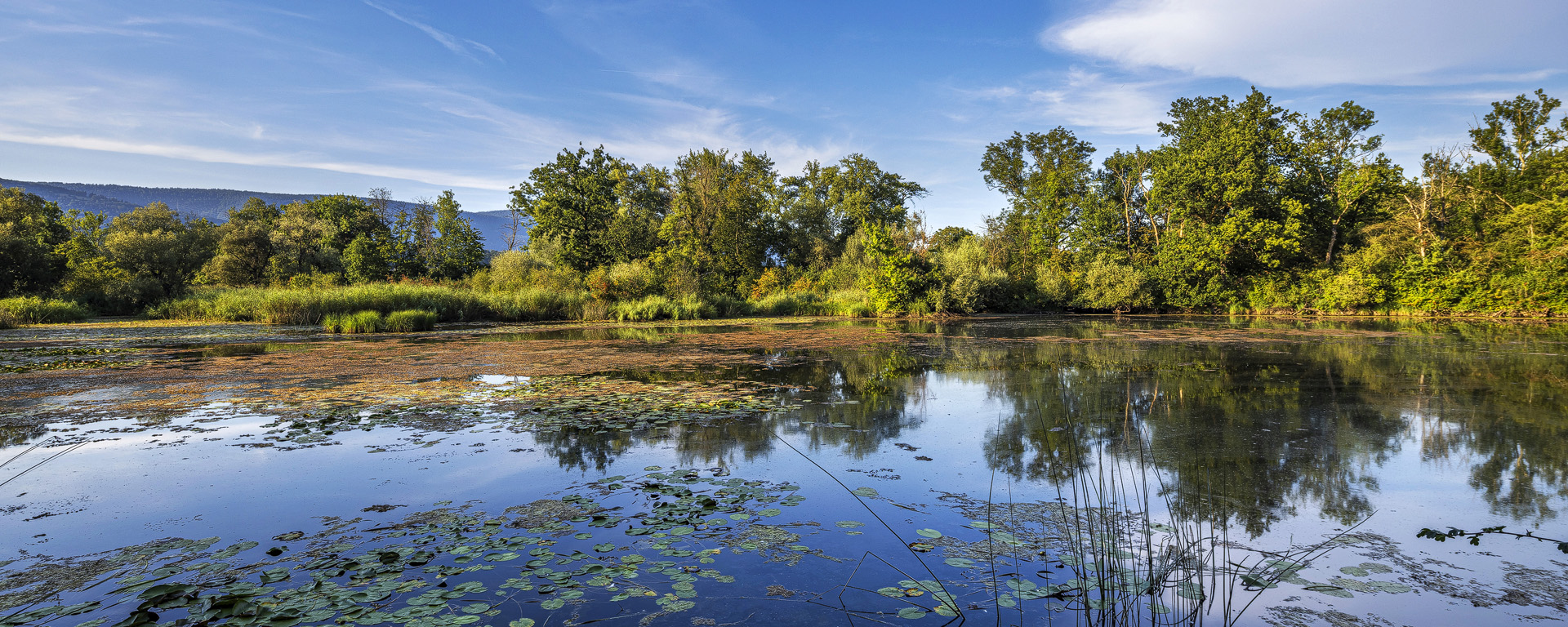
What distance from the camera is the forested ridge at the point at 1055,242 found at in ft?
73.2

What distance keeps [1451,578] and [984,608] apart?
1931 mm

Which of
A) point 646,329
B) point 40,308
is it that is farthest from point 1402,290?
point 40,308

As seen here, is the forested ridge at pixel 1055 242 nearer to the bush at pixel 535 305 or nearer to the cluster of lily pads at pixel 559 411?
the bush at pixel 535 305

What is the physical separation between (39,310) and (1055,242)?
3733cm

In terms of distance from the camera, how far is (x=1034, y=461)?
437 centimetres

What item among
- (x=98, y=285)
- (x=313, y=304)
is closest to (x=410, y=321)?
(x=313, y=304)

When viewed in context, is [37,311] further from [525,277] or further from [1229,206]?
[1229,206]

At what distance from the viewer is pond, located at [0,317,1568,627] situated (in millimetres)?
2365

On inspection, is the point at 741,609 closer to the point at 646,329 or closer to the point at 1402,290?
the point at 646,329

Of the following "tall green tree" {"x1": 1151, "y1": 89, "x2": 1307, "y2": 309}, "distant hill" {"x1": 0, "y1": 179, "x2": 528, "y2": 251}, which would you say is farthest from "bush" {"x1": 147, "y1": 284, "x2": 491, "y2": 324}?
"distant hill" {"x1": 0, "y1": 179, "x2": 528, "y2": 251}

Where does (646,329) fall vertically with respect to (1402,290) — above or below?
below

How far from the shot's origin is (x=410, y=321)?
18453 millimetres

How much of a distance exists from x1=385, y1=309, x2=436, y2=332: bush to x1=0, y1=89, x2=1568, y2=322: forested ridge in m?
5.75

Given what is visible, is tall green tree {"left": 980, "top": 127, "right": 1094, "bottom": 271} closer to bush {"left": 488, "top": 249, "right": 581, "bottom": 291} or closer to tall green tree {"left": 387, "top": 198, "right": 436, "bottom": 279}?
bush {"left": 488, "top": 249, "right": 581, "bottom": 291}
